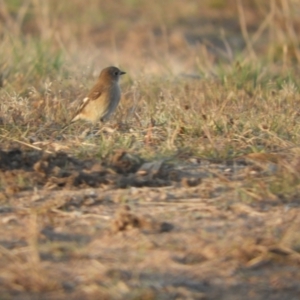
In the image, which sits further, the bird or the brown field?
the bird

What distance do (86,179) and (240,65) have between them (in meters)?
3.75

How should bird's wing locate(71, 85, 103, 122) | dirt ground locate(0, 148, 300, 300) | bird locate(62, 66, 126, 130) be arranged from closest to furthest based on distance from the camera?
dirt ground locate(0, 148, 300, 300) < bird locate(62, 66, 126, 130) < bird's wing locate(71, 85, 103, 122)

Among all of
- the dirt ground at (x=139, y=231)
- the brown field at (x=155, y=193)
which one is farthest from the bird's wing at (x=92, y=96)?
the dirt ground at (x=139, y=231)

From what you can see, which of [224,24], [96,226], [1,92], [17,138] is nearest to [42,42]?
[1,92]

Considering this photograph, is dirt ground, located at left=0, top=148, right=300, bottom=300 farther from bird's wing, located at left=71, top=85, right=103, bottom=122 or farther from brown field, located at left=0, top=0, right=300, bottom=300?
bird's wing, located at left=71, top=85, right=103, bottom=122

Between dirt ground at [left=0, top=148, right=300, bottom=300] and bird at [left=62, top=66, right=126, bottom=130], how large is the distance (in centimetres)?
151

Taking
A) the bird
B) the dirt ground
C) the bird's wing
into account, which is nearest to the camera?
the dirt ground

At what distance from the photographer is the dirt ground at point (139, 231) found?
442cm

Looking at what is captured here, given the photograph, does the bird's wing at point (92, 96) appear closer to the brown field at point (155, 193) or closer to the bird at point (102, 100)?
the bird at point (102, 100)

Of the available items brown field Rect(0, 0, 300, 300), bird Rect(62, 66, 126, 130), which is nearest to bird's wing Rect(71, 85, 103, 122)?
bird Rect(62, 66, 126, 130)

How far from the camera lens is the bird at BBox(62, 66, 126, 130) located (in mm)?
7453

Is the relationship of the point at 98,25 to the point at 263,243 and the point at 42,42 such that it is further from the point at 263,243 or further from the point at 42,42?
the point at 263,243

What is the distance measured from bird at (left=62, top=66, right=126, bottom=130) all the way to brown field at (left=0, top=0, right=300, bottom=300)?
0.40ft

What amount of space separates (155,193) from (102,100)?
2.35 meters
